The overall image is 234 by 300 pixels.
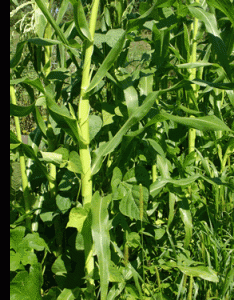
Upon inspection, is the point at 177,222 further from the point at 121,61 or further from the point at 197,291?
the point at 121,61

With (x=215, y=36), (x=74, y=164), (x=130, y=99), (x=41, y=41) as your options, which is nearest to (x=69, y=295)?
(x=74, y=164)

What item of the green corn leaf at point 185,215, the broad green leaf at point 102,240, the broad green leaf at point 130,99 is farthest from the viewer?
the green corn leaf at point 185,215

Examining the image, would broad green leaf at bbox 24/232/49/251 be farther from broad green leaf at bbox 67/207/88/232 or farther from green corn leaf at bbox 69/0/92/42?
green corn leaf at bbox 69/0/92/42

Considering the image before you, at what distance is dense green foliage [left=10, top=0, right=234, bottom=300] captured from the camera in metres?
0.93

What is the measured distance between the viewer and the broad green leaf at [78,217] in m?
0.88

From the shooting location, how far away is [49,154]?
943 mm

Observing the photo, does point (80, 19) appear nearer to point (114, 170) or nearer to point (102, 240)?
point (114, 170)

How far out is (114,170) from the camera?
3.22 ft

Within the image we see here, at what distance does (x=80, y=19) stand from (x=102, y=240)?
0.68 metres

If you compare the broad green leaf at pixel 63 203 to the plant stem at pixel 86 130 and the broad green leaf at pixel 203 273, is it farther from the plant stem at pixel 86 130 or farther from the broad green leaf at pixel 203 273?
the broad green leaf at pixel 203 273

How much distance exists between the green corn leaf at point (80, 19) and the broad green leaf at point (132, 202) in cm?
51

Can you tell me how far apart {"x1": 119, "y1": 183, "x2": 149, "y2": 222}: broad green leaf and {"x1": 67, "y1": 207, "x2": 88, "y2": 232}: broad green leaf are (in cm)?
12

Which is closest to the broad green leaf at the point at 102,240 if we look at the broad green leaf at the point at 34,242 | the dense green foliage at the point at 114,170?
the dense green foliage at the point at 114,170
